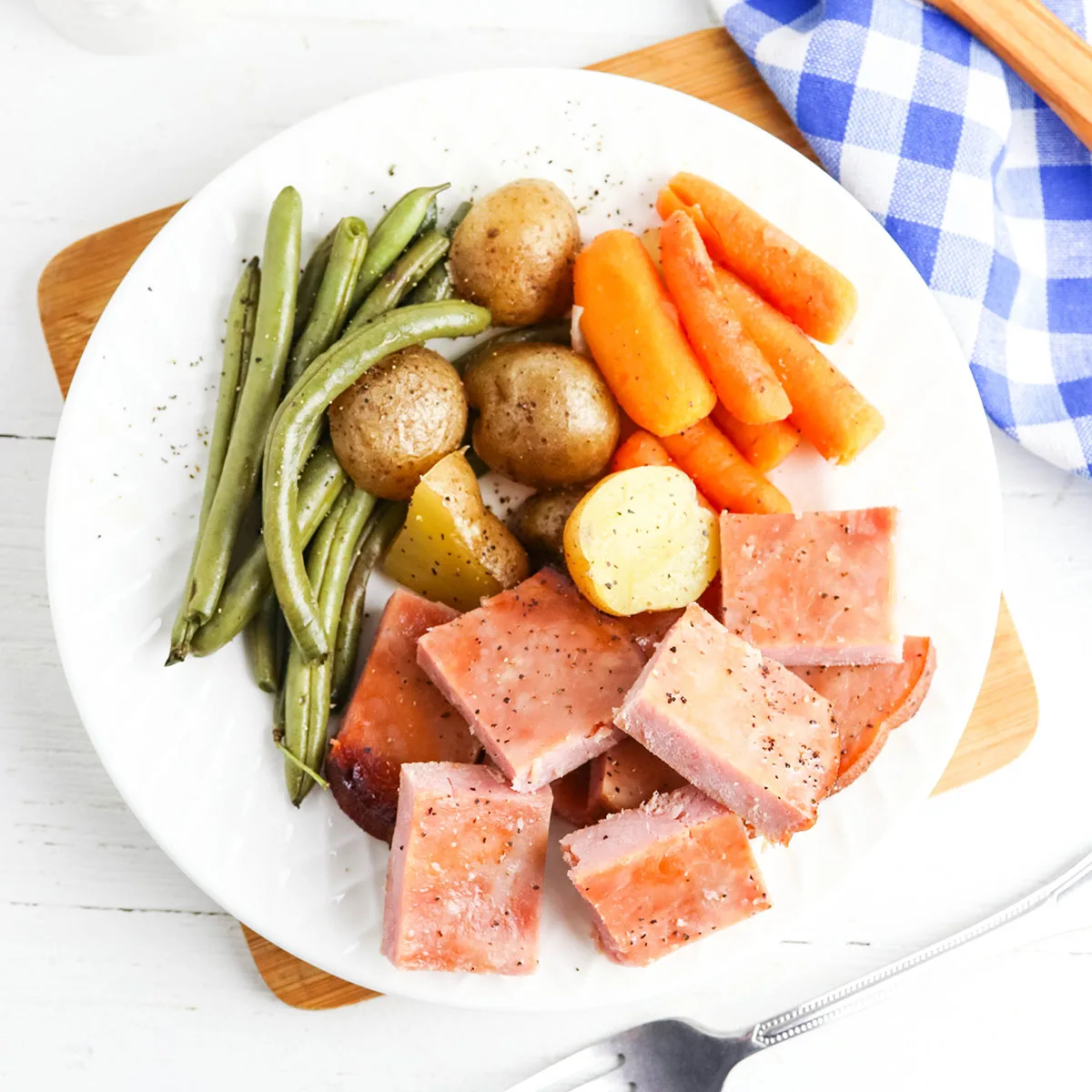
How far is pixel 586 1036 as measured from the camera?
104 inches

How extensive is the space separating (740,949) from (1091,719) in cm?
122

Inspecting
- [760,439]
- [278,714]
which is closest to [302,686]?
[278,714]

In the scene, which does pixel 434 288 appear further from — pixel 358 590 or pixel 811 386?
pixel 811 386

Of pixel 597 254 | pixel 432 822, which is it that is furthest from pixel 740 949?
pixel 597 254

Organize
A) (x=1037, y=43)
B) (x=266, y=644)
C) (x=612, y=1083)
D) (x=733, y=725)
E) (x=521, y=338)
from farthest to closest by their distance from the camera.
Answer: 1. (x=1037, y=43)
2. (x=612, y=1083)
3. (x=521, y=338)
4. (x=266, y=644)
5. (x=733, y=725)

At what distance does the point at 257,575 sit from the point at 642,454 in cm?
92

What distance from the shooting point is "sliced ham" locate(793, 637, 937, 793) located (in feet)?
7.53

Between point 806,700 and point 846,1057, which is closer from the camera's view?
point 806,700

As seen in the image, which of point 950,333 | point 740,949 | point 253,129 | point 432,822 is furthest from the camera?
point 253,129

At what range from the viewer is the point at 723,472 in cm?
244

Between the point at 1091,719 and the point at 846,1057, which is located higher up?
the point at 1091,719

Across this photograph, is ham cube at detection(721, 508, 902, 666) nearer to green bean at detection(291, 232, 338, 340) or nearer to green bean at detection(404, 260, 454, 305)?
green bean at detection(404, 260, 454, 305)

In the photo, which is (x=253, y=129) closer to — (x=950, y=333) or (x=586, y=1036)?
(x=950, y=333)

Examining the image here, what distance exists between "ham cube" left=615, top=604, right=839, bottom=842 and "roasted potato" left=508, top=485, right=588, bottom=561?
0.38 metres
